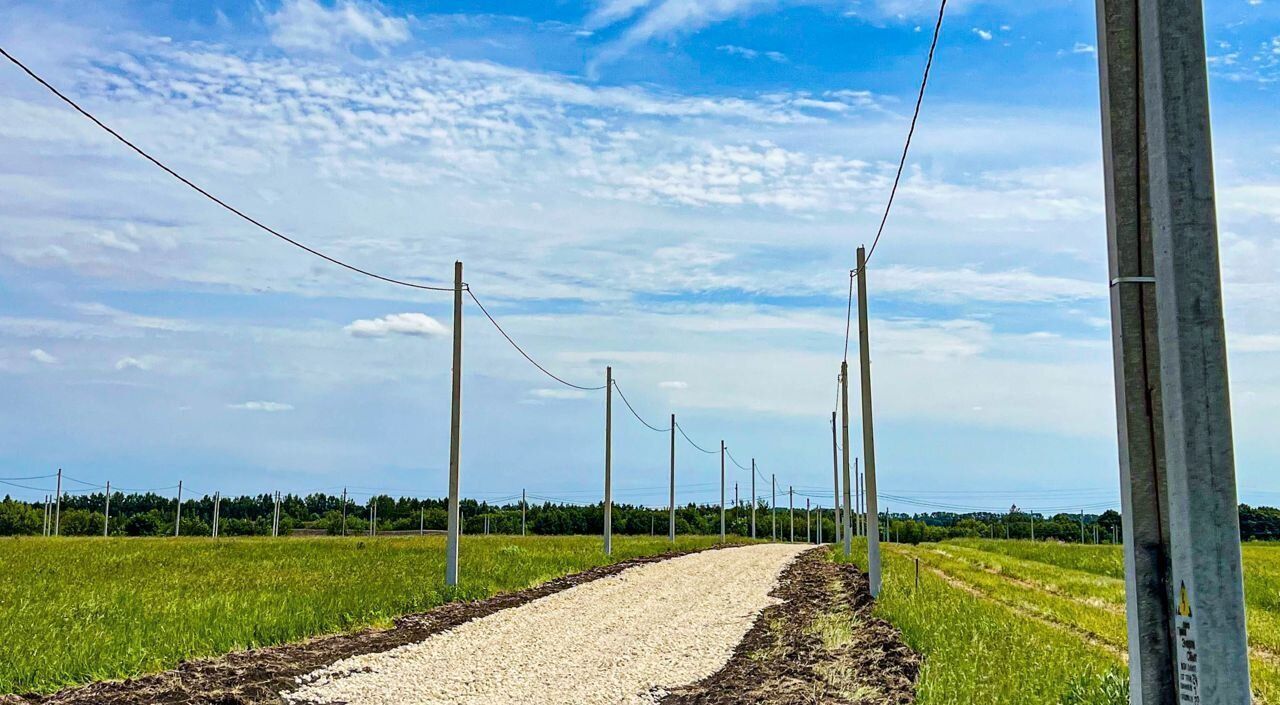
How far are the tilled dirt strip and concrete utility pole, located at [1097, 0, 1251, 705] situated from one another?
26.2 ft

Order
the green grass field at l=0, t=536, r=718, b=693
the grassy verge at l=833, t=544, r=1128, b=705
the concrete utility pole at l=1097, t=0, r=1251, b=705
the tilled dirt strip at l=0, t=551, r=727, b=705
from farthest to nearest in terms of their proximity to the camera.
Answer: the green grass field at l=0, t=536, r=718, b=693
the tilled dirt strip at l=0, t=551, r=727, b=705
the grassy verge at l=833, t=544, r=1128, b=705
the concrete utility pole at l=1097, t=0, r=1251, b=705

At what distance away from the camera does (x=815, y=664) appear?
1241cm

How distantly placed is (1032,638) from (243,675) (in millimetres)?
9244

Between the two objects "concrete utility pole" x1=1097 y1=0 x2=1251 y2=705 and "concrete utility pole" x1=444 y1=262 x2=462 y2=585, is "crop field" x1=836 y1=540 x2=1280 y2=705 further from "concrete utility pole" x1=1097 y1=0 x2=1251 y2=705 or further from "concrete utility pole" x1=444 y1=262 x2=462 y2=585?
"concrete utility pole" x1=444 y1=262 x2=462 y2=585

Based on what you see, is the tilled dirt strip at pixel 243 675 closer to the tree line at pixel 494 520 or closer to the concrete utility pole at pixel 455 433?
the concrete utility pole at pixel 455 433

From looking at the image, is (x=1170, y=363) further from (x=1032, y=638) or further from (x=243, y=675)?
(x=1032, y=638)

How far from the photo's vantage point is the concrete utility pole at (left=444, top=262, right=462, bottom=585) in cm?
2031

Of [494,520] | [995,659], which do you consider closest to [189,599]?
[995,659]

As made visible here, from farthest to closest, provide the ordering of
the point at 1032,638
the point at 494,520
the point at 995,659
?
the point at 494,520, the point at 1032,638, the point at 995,659

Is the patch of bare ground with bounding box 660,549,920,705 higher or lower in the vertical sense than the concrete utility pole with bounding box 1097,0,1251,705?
lower

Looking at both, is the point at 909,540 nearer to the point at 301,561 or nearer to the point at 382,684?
the point at 301,561

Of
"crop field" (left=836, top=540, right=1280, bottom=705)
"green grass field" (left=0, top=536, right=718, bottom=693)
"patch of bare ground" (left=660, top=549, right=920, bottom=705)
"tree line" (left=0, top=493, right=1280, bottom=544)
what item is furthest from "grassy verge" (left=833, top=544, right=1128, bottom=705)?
"tree line" (left=0, top=493, right=1280, bottom=544)

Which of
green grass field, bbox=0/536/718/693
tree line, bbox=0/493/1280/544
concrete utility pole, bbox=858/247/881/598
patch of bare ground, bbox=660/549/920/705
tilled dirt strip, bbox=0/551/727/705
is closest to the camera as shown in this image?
tilled dirt strip, bbox=0/551/727/705

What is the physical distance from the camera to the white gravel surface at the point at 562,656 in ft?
35.1
